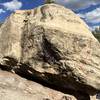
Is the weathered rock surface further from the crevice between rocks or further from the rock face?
the rock face

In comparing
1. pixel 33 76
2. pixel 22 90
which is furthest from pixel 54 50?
pixel 22 90

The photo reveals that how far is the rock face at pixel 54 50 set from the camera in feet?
48.8

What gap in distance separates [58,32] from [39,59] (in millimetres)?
1256

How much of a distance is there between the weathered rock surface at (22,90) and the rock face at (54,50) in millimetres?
433

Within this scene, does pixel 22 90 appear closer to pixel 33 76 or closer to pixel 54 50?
pixel 33 76

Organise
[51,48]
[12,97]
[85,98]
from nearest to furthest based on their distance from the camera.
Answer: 1. [12,97]
2. [51,48]
3. [85,98]

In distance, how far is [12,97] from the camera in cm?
1377

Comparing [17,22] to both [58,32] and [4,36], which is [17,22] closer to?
[4,36]

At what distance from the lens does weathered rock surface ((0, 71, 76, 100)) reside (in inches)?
547

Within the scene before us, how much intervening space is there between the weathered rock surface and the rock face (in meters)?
0.43

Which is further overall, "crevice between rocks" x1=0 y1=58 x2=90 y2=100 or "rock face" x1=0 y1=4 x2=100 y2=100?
"crevice between rocks" x1=0 y1=58 x2=90 y2=100

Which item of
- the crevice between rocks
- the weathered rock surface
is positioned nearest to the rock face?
the crevice between rocks

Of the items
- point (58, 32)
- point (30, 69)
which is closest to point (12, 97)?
point (30, 69)

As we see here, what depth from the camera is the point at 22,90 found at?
14398 mm
